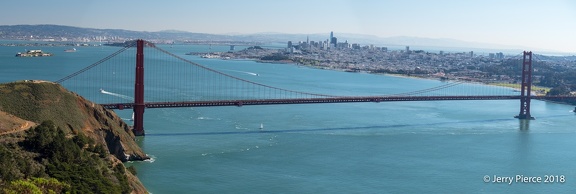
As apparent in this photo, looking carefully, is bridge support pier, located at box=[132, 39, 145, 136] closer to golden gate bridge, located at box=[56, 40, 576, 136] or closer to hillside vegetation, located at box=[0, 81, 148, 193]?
golden gate bridge, located at box=[56, 40, 576, 136]

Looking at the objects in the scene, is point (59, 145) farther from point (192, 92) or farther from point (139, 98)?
point (192, 92)

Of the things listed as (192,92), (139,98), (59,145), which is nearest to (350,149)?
(139,98)

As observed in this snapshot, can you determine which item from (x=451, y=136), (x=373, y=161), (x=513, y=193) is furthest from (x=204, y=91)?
(x=513, y=193)

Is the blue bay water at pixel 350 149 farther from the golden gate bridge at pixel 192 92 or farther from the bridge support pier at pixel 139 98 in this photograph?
→ the golden gate bridge at pixel 192 92

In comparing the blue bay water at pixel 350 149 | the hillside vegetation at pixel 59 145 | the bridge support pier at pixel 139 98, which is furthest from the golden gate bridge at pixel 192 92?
the hillside vegetation at pixel 59 145

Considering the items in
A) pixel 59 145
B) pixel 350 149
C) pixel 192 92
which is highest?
pixel 59 145

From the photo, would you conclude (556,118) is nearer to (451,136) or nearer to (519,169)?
(451,136)

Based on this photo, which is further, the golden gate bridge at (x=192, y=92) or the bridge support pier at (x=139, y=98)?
the golden gate bridge at (x=192, y=92)
